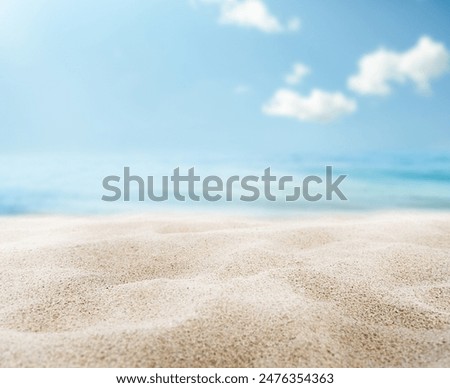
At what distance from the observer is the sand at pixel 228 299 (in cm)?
105

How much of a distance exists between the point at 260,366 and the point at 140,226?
1.48 m

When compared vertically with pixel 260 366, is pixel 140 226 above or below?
above

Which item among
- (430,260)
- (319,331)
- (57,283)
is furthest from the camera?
(430,260)

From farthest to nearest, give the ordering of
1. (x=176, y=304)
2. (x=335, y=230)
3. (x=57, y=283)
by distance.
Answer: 1. (x=335, y=230)
2. (x=57, y=283)
3. (x=176, y=304)

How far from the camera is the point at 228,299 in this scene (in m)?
1.26

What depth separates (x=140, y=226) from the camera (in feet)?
7.80

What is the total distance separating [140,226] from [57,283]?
94 cm

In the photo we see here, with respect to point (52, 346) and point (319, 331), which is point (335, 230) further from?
point (52, 346)

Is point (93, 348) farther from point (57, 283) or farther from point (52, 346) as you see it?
point (57, 283)

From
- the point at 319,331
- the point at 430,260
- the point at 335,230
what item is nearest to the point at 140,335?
the point at 319,331

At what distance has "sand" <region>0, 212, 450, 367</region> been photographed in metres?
1.05

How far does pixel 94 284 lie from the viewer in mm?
1472
